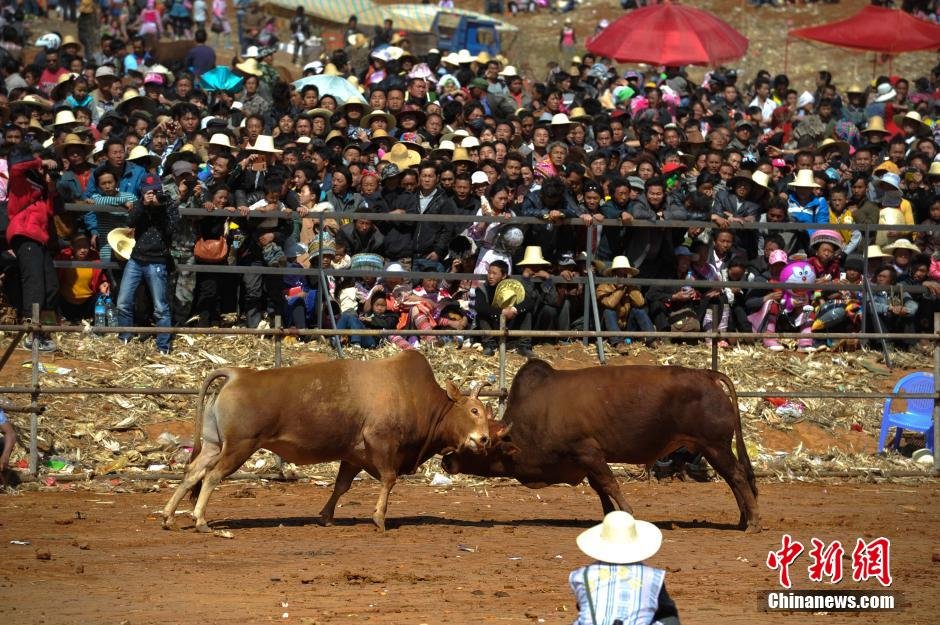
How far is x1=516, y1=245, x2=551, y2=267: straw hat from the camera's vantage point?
1533cm

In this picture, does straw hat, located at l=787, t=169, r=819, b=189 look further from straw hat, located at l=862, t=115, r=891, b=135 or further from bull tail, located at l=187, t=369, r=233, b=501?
bull tail, located at l=187, t=369, r=233, b=501

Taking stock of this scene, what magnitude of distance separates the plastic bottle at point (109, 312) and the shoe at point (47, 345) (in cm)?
60

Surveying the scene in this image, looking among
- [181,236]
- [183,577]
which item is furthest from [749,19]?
[183,577]

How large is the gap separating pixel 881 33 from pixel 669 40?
17.2 ft

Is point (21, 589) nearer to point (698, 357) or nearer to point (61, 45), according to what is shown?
point (698, 357)

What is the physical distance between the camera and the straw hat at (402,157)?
17.0 meters

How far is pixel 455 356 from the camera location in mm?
15281

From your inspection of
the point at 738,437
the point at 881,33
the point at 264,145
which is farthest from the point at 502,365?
the point at 881,33

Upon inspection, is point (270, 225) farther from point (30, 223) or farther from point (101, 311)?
point (30, 223)

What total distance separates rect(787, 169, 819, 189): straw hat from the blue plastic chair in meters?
3.25

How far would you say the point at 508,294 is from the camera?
1504 cm

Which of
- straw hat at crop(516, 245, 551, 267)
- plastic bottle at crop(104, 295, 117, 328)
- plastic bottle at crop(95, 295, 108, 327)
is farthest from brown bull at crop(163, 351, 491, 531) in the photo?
plastic bottle at crop(95, 295, 108, 327)

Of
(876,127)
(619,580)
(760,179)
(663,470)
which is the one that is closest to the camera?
(619,580)

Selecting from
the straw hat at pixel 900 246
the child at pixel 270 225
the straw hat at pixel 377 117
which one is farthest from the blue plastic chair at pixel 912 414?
the straw hat at pixel 377 117
